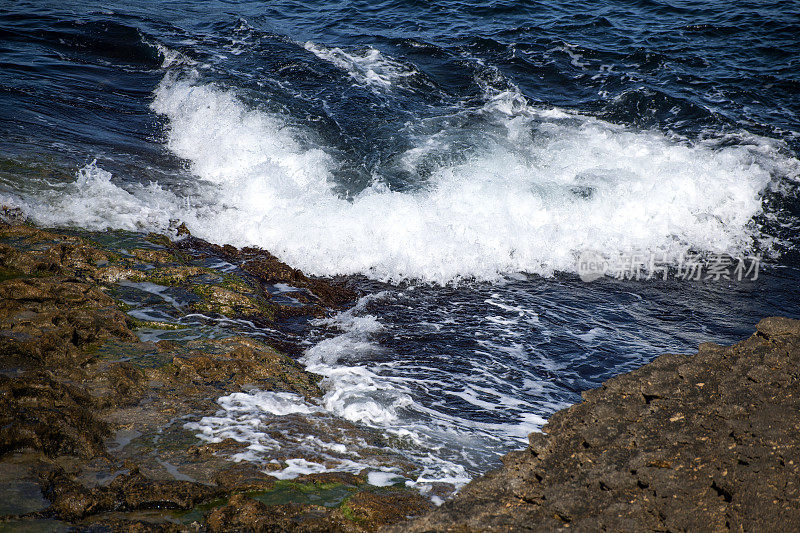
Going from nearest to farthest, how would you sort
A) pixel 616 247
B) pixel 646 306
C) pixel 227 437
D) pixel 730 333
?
1. pixel 227 437
2. pixel 730 333
3. pixel 646 306
4. pixel 616 247

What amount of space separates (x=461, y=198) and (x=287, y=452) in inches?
211

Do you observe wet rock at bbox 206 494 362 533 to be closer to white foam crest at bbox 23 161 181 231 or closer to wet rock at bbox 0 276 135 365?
wet rock at bbox 0 276 135 365

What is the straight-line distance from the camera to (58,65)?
10508 millimetres

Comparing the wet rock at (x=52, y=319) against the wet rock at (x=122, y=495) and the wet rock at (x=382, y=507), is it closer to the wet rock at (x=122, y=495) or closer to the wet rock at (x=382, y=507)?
the wet rock at (x=122, y=495)

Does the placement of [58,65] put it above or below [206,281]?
above

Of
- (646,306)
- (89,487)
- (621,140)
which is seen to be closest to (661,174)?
(621,140)

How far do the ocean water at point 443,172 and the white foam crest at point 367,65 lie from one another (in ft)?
0.22

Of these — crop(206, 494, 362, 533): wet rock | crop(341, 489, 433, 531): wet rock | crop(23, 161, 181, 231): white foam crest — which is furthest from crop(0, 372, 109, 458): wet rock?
crop(23, 161, 181, 231): white foam crest

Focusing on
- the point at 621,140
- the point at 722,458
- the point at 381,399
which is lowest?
the point at 381,399

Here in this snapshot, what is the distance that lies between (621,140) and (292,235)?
5.81m

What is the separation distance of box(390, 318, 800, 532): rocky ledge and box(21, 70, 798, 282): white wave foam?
371 centimetres

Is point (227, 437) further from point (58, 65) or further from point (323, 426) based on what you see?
point (58, 65)

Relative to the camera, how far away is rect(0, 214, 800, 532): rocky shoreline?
7.22 ft

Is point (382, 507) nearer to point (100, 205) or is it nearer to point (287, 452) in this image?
point (287, 452)
